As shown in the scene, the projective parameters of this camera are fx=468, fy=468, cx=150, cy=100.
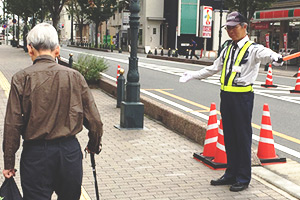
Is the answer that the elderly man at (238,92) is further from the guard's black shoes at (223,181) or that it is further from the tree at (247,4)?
the tree at (247,4)

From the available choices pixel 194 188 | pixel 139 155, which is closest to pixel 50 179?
pixel 194 188

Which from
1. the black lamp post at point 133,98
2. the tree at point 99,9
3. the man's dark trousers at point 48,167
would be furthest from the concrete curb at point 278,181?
the tree at point 99,9

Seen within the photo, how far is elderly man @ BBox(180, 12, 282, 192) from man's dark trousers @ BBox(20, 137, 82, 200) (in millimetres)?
2521

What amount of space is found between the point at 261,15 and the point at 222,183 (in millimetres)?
31705

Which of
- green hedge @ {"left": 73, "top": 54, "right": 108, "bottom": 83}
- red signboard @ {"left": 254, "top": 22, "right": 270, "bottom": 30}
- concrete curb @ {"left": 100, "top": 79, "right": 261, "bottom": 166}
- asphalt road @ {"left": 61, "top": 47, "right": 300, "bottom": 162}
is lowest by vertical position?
asphalt road @ {"left": 61, "top": 47, "right": 300, "bottom": 162}

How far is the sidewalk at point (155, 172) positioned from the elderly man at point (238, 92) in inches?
10.0

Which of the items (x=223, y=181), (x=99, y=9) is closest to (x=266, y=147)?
(x=223, y=181)

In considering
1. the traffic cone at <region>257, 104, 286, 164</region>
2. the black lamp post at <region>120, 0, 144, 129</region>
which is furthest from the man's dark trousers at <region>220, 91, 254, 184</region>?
the black lamp post at <region>120, 0, 144, 129</region>

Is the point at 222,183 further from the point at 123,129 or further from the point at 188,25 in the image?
the point at 188,25

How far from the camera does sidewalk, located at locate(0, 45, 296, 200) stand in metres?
5.18

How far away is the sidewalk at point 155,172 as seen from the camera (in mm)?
5180

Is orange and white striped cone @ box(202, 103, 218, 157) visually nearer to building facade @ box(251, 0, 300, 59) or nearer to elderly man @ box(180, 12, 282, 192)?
elderly man @ box(180, 12, 282, 192)

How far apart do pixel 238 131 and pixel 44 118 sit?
2869 mm

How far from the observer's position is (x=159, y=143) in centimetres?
768
